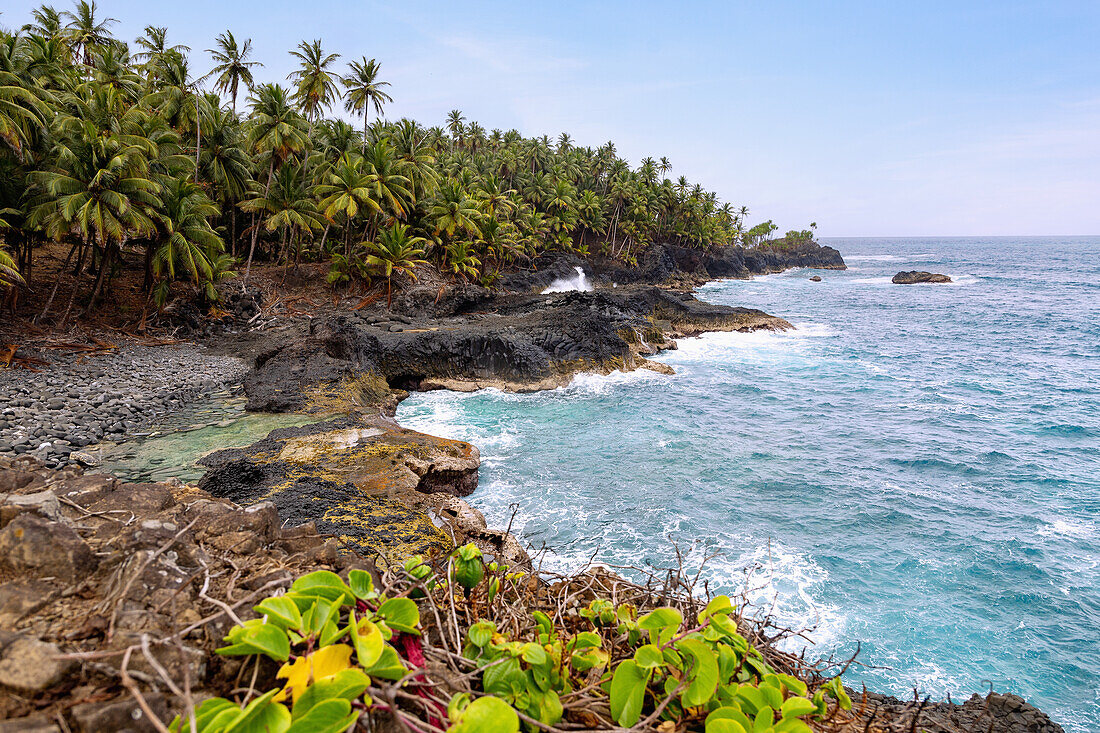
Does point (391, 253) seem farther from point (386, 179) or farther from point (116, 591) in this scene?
point (116, 591)

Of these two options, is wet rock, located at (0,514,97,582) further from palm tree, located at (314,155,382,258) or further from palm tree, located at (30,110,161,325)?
palm tree, located at (314,155,382,258)

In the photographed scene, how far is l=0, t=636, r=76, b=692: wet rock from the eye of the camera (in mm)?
1601

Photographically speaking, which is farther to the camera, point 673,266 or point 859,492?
point 673,266

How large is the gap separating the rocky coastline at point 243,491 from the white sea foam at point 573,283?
694 inches

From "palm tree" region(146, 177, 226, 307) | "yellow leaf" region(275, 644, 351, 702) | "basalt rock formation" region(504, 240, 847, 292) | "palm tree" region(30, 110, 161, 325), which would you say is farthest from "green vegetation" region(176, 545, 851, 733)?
"basalt rock formation" region(504, 240, 847, 292)

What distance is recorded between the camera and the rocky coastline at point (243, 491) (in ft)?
6.21

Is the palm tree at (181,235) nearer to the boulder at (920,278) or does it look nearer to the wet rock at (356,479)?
the wet rock at (356,479)

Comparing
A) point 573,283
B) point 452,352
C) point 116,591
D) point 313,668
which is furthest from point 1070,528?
point 573,283

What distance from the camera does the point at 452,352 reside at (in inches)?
893

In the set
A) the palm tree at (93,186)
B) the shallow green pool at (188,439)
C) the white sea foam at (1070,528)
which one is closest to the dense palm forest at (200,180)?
the palm tree at (93,186)

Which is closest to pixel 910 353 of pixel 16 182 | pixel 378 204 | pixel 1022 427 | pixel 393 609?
pixel 1022 427

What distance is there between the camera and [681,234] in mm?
77938

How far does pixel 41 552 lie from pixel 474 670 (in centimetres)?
209

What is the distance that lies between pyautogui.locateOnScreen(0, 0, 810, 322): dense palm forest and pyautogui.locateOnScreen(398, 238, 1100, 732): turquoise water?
1262 centimetres
